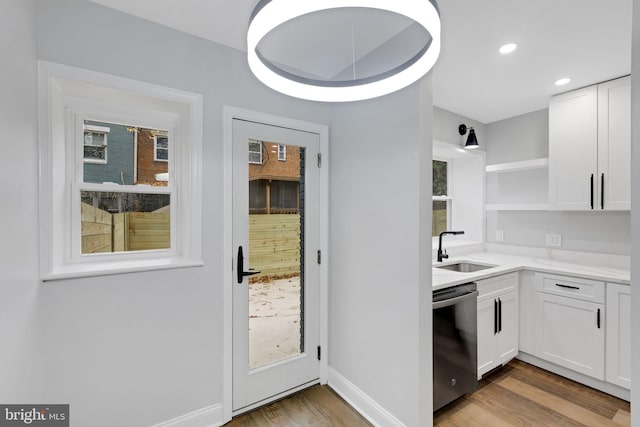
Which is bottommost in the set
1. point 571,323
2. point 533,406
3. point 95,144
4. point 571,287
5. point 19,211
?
point 533,406

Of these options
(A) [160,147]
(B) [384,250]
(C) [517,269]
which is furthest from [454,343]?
(A) [160,147]

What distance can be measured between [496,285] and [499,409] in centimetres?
91

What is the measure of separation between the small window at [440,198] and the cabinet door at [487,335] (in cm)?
125

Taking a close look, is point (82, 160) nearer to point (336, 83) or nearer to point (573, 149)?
point (336, 83)

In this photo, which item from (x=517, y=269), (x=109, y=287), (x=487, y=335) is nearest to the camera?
(x=109, y=287)

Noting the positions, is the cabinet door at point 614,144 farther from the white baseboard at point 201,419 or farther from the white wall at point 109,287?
the white baseboard at point 201,419

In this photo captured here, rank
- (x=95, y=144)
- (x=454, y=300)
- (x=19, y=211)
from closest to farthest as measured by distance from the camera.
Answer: (x=19, y=211) < (x=95, y=144) < (x=454, y=300)

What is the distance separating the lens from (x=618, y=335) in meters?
2.16

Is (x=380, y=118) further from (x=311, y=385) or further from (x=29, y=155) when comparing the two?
(x=311, y=385)

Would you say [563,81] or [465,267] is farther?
[465,267]

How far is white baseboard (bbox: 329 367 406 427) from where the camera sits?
185 centimetres

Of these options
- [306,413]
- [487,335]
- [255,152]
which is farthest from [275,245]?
[487,335]

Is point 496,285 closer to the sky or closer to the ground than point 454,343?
closer to the sky

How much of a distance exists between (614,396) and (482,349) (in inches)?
40.8
